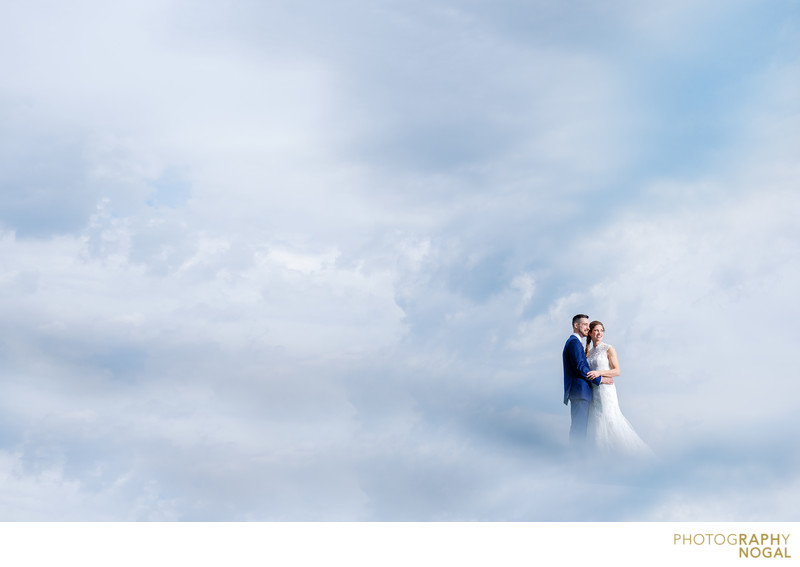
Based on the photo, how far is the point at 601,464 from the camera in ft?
69.6

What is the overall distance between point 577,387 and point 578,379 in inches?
9.0

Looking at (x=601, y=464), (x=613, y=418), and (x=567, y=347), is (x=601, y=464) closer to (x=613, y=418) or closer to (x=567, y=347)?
(x=613, y=418)

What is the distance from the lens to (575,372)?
70.0 ft

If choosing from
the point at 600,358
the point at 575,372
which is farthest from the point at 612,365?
the point at 575,372

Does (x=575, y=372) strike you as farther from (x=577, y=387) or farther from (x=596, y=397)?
(x=596, y=397)

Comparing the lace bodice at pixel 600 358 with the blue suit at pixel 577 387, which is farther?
the lace bodice at pixel 600 358

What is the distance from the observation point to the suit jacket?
69.3 feet

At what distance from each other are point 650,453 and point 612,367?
2.73 metres

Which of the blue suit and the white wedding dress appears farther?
the white wedding dress

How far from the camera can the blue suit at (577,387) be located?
2117 centimetres

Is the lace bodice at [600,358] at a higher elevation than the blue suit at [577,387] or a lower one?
higher

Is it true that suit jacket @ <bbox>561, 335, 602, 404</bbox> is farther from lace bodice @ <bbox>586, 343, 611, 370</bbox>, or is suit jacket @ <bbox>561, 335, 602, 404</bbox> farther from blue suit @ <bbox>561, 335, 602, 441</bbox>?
lace bodice @ <bbox>586, 343, 611, 370</bbox>

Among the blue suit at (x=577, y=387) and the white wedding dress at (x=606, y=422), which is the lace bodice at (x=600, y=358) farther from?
the blue suit at (x=577, y=387)

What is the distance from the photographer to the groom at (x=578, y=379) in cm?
2116
